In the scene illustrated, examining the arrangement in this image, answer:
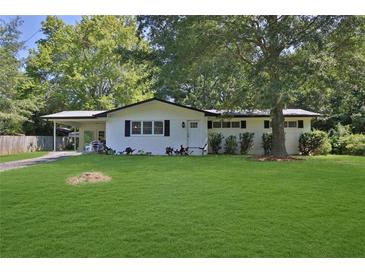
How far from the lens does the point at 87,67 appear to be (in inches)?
1141

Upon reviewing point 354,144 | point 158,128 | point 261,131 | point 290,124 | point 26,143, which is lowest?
point 354,144

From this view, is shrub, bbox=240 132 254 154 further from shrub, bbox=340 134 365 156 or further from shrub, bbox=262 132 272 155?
shrub, bbox=340 134 365 156

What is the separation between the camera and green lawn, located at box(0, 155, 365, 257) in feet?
15.5

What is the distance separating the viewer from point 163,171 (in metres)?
10.5

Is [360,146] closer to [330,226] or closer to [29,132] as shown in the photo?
[330,226]

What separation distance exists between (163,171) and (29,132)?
72.8ft

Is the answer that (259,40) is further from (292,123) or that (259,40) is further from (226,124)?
(292,123)

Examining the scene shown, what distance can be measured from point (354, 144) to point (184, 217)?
15326 millimetres

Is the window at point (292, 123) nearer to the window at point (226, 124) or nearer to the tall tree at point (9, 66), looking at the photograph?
the window at point (226, 124)

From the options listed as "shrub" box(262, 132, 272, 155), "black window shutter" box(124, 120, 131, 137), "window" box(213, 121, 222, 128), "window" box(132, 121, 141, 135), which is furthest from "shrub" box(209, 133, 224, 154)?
"black window shutter" box(124, 120, 131, 137)

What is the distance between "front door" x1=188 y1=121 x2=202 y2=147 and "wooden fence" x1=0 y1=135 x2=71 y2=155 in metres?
9.66

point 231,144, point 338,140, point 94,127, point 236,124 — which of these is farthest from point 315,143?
point 94,127
